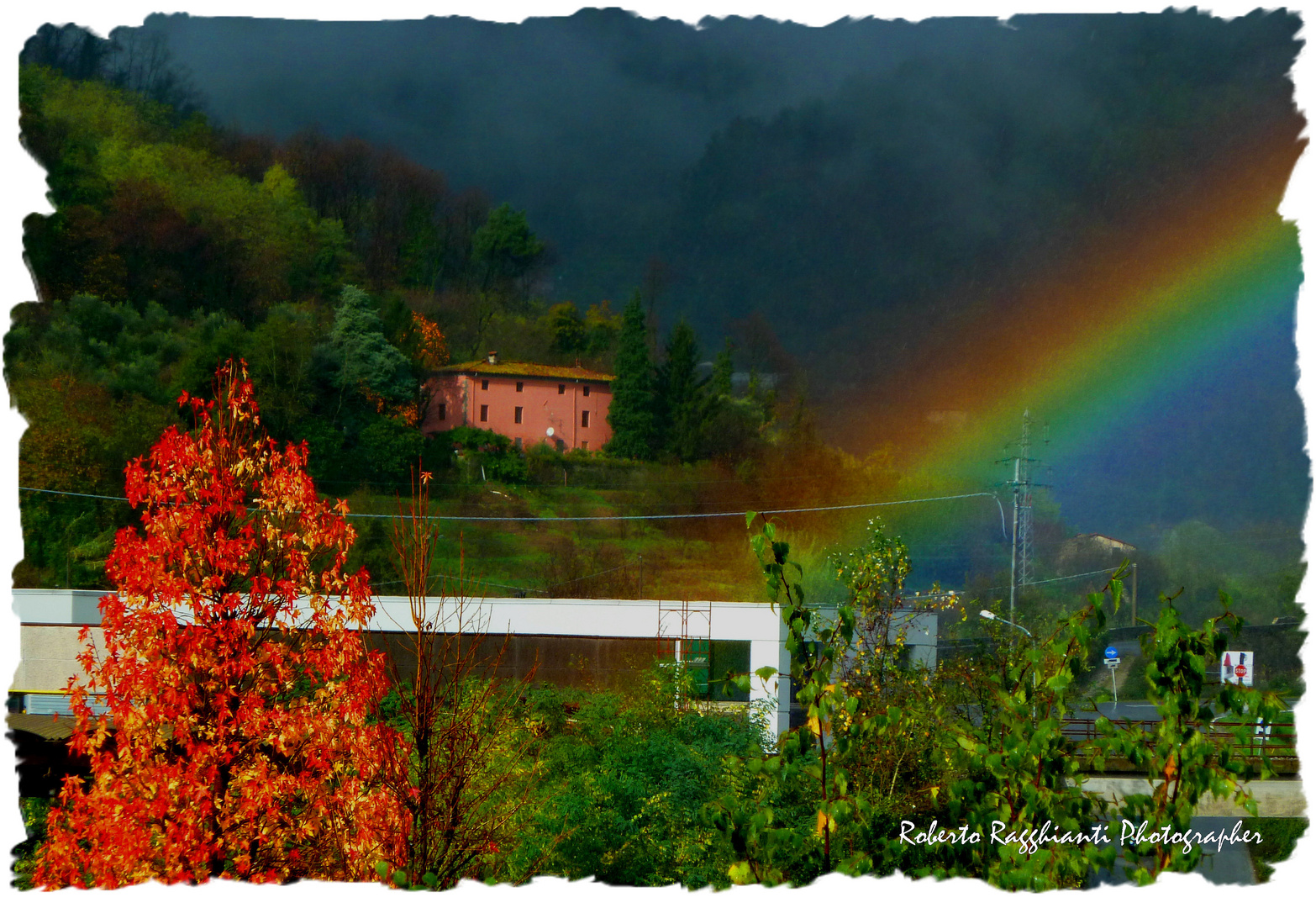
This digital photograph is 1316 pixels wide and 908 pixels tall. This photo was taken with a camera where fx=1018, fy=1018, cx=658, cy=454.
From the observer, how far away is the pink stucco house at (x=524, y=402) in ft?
71.3

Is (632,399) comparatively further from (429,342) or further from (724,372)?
(429,342)

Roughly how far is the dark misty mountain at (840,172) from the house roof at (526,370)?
10.7 feet

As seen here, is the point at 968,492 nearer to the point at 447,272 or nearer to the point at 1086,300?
the point at 1086,300

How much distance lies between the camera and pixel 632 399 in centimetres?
2316

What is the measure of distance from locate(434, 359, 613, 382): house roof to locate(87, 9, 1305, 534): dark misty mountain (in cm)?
328

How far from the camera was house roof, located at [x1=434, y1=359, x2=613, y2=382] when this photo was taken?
22094 millimetres

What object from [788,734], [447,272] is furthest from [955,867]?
[447,272]

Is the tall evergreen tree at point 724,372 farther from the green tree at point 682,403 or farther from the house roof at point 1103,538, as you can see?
the house roof at point 1103,538

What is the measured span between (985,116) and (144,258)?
2351 cm

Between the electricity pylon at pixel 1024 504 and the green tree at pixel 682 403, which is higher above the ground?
the green tree at pixel 682 403

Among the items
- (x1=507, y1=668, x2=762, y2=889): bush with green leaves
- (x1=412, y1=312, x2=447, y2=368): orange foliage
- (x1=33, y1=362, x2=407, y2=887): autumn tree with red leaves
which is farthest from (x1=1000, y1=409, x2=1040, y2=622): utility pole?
(x1=33, y1=362, x2=407, y2=887): autumn tree with red leaves

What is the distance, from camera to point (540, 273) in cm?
→ 2617

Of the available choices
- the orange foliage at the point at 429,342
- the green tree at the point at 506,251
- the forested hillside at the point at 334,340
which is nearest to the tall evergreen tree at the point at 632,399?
the forested hillside at the point at 334,340

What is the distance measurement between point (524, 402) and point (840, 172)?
16.6 metres
